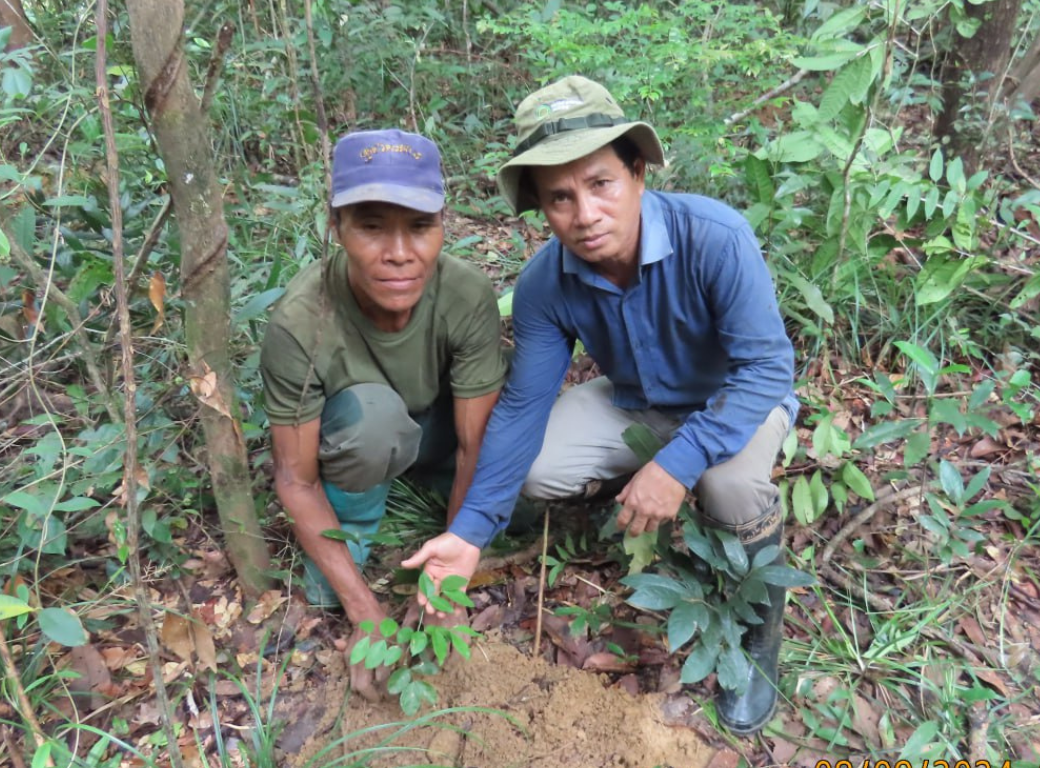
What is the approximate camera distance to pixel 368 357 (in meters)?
2.16

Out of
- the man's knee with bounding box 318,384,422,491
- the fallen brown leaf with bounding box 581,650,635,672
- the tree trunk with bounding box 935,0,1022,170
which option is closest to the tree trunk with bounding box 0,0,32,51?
the man's knee with bounding box 318,384,422,491

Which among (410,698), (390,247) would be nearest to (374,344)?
(390,247)

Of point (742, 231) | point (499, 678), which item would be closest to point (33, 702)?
point (499, 678)

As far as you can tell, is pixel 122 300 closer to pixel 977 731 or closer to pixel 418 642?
pixel 418 642

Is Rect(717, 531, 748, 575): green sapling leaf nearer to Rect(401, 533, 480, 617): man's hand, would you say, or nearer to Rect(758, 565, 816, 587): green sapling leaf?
Rect(758, 565, 816, 587): green sapling leaf

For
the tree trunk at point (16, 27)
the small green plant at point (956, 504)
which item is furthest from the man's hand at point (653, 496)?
the tree trunk at point (16, 27)

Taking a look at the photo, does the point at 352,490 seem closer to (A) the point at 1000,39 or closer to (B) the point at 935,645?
(B) the point at 935,645

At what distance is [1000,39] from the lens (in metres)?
3.48

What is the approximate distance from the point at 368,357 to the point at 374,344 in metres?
0.06

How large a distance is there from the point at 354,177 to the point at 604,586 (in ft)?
4.96

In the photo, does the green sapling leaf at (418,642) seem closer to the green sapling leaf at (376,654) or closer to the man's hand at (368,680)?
the green sapling leaf at (376,654)

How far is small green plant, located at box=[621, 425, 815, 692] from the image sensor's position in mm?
1847

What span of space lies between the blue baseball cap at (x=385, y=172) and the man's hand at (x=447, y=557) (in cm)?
93

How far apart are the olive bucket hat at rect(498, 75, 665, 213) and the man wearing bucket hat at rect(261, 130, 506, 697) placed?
236 millimetres
